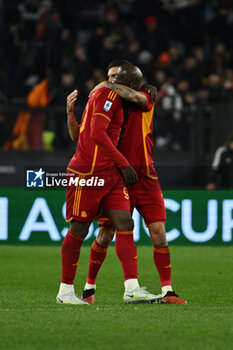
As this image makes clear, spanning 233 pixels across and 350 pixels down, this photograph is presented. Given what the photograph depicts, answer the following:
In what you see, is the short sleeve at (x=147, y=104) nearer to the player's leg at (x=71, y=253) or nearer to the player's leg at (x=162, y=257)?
the player's leg at (x=162, y=257)

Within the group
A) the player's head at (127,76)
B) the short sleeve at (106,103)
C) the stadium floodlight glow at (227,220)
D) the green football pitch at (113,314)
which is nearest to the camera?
the green football pitch at (113,314)

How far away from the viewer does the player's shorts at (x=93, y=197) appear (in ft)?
24.8

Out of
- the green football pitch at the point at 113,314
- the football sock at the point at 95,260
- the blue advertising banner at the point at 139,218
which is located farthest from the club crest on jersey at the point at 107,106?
the blue advertising banner at the point at 139,218

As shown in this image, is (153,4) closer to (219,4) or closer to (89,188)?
(219,4)

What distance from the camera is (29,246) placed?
44.9 feet

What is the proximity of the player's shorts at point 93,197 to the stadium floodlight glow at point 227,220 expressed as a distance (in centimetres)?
603

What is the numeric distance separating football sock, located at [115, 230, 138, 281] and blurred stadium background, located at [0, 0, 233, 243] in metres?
6.03

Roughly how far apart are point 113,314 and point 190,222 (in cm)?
679

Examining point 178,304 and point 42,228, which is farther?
point 42,228

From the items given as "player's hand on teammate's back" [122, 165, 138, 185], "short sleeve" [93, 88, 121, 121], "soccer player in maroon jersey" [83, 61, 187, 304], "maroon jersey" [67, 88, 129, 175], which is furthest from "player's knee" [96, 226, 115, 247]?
"short sleeve" [93, 88, 121, 121]

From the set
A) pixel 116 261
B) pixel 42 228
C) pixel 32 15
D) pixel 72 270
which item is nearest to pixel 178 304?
pixel 72 270

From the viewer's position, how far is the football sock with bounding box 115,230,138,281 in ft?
24.8

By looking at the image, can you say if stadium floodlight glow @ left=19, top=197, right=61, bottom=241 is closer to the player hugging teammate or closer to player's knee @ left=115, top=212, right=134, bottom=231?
the player hugging teammate

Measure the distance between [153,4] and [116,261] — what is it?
34.9ft
